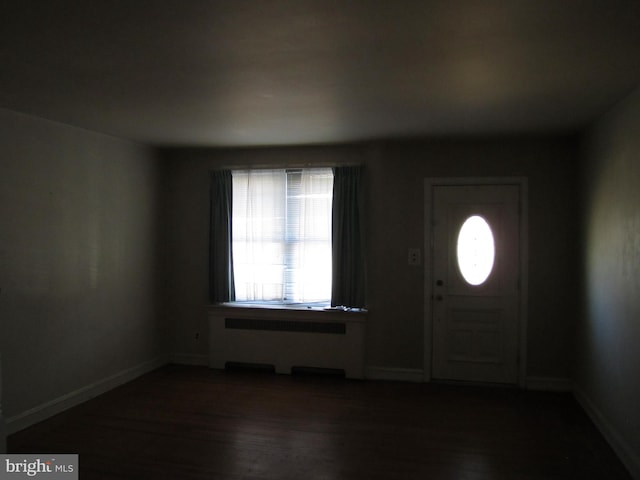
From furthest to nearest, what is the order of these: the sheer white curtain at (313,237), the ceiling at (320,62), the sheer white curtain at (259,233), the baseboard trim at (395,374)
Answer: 1. the sheer white curtain at (259,233)
2. the sheer white curtain at (313,237)
3. the baseboard trim at (395,374)
4. the ceiling at (320,62)

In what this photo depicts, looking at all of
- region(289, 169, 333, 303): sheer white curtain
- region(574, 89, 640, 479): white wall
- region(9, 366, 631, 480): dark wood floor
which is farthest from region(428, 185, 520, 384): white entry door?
region(289, 169, 333, 303): sheer white curtain

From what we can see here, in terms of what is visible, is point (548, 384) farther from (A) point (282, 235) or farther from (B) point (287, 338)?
(A) point (282, 235)

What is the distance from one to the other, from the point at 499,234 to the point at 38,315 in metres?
4.19

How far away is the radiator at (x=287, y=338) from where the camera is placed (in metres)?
4.77

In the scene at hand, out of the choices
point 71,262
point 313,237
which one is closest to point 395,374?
point 313,237

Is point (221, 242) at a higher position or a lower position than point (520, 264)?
higher

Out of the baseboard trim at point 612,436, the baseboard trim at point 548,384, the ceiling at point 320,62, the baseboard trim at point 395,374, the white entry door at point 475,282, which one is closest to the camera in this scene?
the ceiling at point 320,62

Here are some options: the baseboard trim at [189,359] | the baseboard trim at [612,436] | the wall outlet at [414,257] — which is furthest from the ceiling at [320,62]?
the baseboard trim at [189,359]

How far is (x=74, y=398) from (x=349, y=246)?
2.90 m

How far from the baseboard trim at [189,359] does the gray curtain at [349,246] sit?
1702 millimetres

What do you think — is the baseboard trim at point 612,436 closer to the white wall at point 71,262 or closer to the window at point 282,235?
the window at point 282,235

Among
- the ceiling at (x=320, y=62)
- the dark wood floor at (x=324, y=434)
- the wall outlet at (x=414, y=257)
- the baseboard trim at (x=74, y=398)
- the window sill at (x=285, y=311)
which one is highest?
the ceiling at (x=320, y=62)

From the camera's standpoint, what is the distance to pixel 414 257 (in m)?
4.71

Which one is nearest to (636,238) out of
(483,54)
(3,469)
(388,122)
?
(483,54)
